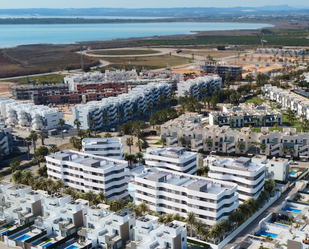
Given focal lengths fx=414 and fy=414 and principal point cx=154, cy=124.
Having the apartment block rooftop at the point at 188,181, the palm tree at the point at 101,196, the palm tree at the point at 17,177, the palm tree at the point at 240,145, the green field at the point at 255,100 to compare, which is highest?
the apartment block rooftop at the point at 188,181

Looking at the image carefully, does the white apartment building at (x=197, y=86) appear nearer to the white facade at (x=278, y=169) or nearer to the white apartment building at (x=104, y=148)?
the white apartment building at (x=104, y=148)

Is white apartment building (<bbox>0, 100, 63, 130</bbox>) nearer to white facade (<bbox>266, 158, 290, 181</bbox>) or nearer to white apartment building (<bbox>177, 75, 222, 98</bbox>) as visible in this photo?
white apartment building (<bbox>177, 75, 222, 98</bbox>)

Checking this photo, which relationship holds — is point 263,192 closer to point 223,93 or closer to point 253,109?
point 253,109

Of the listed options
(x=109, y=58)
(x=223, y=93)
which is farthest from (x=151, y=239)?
(x=109, y=58)

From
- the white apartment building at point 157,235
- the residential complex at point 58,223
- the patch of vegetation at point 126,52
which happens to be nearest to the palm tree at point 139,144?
the residential complex at point 58,223

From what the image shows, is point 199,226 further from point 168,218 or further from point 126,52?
point 126,52
